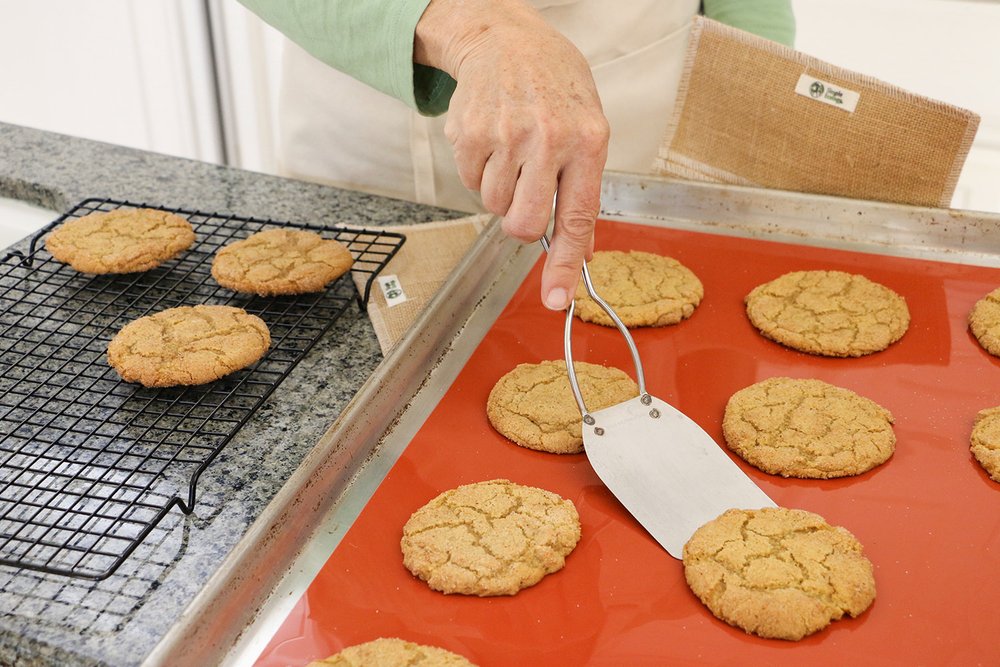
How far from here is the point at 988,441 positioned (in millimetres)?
1148

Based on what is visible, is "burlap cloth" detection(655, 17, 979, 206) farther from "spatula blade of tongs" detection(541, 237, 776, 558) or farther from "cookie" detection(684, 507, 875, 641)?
"cookie" detection(684, 507, 875, 641)

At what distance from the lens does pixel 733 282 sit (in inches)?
60.1

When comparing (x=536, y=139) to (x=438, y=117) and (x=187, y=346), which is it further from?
(x=438, y=117)

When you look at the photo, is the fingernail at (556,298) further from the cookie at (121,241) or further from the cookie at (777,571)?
the cookie at (121,241)

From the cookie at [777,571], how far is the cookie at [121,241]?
939 millimetres

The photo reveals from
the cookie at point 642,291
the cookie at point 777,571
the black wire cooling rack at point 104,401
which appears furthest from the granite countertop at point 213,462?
the cookie at point 777,571

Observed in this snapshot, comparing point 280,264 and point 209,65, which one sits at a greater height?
point 280,264

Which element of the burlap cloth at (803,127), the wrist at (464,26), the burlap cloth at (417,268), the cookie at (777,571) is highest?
the wrist at (464,26)

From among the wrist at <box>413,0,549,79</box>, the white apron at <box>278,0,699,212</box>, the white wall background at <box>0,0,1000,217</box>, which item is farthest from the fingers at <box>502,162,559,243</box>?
the white wall background at <box>0,0,1000,217</box>

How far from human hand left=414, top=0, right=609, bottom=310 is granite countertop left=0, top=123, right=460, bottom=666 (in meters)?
0.38

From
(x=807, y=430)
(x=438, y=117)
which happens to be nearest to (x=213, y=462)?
(x=807, y=430)

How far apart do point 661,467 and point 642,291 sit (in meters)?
0.40

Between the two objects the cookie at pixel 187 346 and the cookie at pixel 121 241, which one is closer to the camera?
the cookie at pixel 187 346

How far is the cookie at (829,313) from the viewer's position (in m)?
1.36
